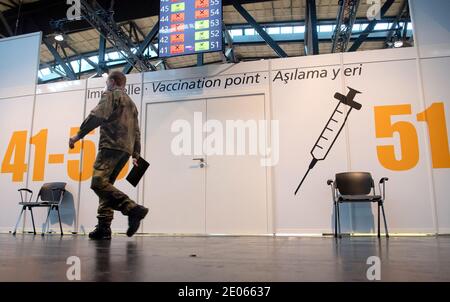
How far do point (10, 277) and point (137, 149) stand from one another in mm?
2615

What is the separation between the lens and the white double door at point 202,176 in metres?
5.10

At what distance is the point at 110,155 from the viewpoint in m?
3.24

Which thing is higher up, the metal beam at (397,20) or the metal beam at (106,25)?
the metal beam at (397,20)

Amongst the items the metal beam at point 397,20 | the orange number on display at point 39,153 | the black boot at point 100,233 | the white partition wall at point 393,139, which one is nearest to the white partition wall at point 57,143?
the orange number on display at point 39,153

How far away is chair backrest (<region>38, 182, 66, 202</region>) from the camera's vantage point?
548cm

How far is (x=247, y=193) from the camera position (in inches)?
202

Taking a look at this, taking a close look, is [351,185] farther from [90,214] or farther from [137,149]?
[90,214]

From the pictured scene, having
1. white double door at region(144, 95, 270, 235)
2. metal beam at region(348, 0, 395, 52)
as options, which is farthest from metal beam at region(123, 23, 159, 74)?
metal beam at region(348, 0, 395, 52)

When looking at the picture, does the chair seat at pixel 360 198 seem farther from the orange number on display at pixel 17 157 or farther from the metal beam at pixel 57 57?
the metal beam at pixel 57 57

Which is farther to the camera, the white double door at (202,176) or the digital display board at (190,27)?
the digital display board at (190,27)
